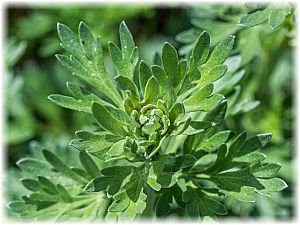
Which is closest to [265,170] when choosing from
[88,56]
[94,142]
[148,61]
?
[94,142]

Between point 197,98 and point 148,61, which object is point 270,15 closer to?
point 197,98

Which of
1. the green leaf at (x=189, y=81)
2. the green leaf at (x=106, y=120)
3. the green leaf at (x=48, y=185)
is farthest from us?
the green leaf at (x=48, y=185)

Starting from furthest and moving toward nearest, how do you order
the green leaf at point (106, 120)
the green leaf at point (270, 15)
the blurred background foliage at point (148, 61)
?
the blurred background foliage at point (148, 61)
the green leaf at point (270, 15)
the green leaf at point (106, 120)

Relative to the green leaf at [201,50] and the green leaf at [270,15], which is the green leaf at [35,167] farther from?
the green leaf at [270,15]

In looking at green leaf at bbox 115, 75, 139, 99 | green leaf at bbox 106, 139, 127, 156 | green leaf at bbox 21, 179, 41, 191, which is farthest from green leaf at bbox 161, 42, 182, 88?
green leaf at bbox 21, 179, 41, 191

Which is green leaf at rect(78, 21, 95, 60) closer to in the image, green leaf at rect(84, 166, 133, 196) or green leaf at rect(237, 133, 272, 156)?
green leaf at rect(84, 166, 133, 196)

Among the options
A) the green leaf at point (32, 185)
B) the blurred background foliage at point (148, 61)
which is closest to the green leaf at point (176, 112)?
the green leaf at point (32, 185)
